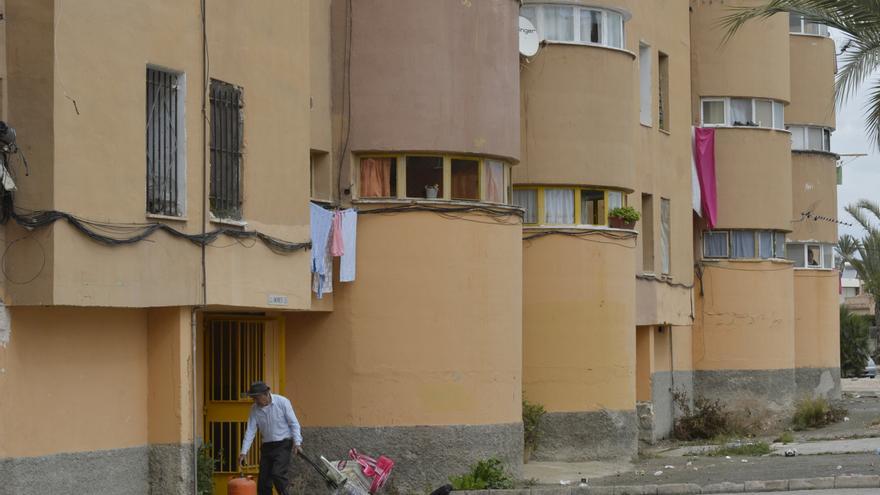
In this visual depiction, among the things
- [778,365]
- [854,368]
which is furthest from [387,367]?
[854,368]

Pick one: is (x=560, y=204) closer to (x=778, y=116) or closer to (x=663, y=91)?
(x=663, y=91)

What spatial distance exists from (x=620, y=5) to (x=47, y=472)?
16211mm

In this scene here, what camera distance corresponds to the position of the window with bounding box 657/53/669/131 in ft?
114

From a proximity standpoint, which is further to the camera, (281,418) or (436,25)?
(436,25)

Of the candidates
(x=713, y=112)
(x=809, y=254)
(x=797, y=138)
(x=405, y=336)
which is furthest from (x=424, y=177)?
(x=809, y=254)

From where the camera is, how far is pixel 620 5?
29.3 m

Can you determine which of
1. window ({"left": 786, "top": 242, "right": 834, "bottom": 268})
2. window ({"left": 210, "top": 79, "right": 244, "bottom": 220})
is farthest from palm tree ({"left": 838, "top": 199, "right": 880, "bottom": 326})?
window ({"left": 210, "top": 79, "right": 244, "bottom": 220})

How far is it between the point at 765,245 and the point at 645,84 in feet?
25.3

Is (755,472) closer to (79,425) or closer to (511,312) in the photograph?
(511,312)

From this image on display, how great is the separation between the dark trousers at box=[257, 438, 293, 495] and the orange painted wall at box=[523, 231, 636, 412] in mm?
8722

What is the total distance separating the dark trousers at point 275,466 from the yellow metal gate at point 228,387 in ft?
7.40

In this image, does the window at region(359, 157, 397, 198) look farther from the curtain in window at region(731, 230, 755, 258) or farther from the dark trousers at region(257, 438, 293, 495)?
the curtain in window at region(731, 230, 755, 258)

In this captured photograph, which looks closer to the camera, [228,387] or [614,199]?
[228,387]

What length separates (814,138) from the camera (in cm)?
4419
